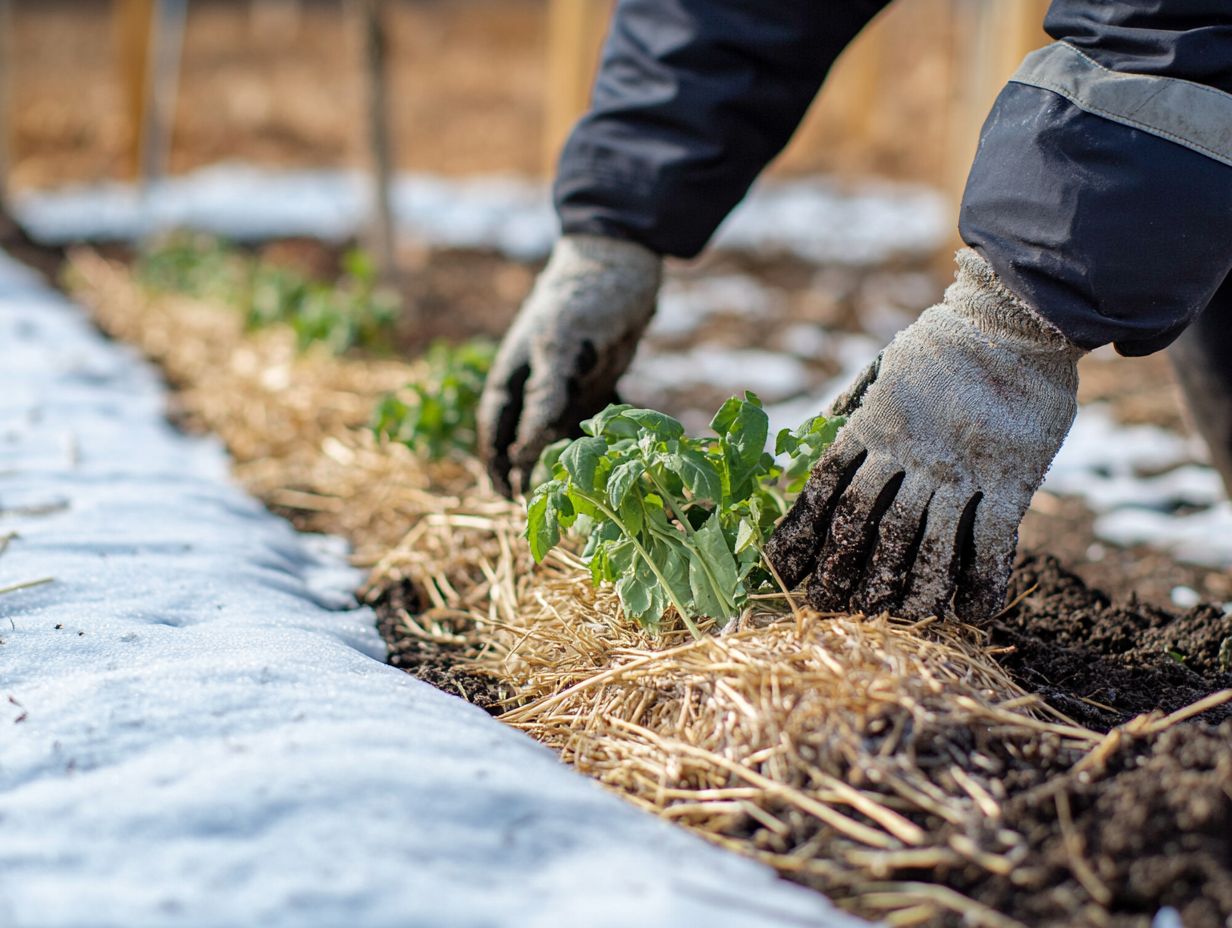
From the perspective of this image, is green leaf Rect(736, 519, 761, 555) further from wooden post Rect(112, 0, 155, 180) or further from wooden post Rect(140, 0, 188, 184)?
wooden post Rect(112, 0, 155, 180)

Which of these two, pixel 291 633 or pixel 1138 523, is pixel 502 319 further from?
pixel 291 633

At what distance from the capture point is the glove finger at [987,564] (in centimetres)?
168

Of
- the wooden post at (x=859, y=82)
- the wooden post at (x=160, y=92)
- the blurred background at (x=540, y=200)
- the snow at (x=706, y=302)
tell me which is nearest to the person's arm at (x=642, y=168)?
the blurred background at (x=540, y=200)

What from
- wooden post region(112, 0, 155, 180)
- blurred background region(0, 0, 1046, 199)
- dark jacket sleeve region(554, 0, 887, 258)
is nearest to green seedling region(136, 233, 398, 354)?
blurred background region(0, 0, 1046, 199)

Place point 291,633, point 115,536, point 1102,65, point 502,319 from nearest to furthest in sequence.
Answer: point 1102,65
point 291,633
point 115,536
point 502,319

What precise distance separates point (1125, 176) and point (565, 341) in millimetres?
1169

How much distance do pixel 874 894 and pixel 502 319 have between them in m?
4.25

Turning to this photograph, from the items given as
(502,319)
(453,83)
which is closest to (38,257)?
(502,319)

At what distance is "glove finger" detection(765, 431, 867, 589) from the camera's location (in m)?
1.75

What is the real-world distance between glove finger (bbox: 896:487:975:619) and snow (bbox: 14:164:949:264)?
5465 mm

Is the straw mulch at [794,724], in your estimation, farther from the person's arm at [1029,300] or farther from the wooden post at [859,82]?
the wooden post at [859,82]

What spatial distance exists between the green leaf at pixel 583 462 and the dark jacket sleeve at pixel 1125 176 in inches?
28.0

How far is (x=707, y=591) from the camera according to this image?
5.64 ft

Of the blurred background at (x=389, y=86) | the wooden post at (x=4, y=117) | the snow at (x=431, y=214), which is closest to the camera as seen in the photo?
the blurred background at (x=389, y=86)
